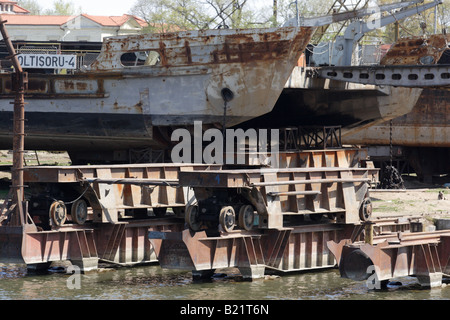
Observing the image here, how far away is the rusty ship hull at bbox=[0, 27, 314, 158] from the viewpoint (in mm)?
24500

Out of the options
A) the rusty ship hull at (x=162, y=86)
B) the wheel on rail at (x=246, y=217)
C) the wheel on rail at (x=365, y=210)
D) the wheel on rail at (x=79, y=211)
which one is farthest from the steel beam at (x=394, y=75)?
the wheel on rail at (x=79, y=211)

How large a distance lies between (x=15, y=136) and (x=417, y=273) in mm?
7875

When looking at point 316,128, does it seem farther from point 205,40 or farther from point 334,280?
point 334,280

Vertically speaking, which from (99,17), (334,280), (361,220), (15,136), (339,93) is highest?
(99,17)

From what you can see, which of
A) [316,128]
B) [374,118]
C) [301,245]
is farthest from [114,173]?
[374,118]

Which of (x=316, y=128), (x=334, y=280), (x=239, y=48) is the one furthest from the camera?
(x=316, y=128)

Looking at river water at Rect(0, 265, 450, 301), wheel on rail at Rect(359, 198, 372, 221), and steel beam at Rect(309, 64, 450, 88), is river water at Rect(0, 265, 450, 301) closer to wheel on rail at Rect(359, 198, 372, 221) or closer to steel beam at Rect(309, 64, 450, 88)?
wheel on rail at Rect(359, 198, 372, 221)

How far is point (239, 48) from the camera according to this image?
24531 mm

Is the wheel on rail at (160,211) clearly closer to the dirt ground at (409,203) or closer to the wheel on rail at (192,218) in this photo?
the wheel on rail at (192,218)

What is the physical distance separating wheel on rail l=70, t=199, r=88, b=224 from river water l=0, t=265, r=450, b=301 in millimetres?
1060

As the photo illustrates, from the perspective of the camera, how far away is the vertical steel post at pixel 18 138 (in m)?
16.1

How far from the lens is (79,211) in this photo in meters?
17.3

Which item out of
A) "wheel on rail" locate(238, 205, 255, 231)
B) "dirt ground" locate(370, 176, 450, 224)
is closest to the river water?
"wheel on rail" locate(238, 205, 255, 231)

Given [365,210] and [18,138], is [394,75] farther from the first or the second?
[18,138]
